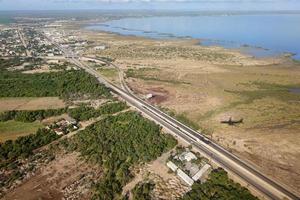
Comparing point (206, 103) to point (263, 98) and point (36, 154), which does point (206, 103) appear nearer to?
point (263, 98)

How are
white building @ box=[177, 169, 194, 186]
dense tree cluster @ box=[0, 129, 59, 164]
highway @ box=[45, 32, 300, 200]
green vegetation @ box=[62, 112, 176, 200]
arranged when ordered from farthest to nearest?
dense tree cluster @ box=[0, 129, 59, 164]
green vegetation @ box=[62, 112, 176, 200]
white building @ box=[177, 169, 194, 186]
highway @ box=[45, 32, 300, 200]

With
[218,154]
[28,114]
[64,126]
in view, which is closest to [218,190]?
[218,154]

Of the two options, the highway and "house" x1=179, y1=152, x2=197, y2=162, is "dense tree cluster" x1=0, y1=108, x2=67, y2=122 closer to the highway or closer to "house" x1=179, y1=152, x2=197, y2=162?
the highway

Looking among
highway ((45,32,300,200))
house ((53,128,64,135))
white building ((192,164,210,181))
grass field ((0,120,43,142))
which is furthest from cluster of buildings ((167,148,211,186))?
grass field ((0,120,43,142))

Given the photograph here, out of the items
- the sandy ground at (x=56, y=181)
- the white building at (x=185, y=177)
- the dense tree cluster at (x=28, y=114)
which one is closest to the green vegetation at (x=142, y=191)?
the white building at (x=185, y=177)

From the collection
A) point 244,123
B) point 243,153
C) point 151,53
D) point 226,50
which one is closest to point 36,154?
point 243,153

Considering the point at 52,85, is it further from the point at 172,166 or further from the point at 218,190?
the point at 218,190
